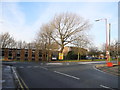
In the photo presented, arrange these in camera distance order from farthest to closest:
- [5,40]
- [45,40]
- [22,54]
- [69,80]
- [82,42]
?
[5,40]
[22,54]
[45,40]
[82,42]
[69,80]

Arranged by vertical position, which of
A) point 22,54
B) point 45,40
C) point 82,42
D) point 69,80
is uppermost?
point 45,40

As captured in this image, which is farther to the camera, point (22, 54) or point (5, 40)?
point (5, 40)

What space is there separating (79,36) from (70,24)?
4129 millimetres

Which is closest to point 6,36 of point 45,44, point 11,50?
point 11,50

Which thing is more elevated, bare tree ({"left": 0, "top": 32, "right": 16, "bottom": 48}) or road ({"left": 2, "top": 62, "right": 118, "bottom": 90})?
bare tree ({"left": 0, "top": 32, "right": 16, "bottom": 48})

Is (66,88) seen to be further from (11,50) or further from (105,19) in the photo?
(11,50)

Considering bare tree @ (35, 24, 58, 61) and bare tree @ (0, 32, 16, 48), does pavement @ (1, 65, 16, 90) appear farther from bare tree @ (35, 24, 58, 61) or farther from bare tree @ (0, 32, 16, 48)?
bare tree @ (0, 32, 16, 48)

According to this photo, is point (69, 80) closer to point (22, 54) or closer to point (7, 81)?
point (7, 81)

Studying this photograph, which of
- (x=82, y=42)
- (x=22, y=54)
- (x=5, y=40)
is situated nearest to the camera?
(x=82, y=42)

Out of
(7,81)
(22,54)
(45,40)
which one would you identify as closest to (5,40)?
(22,54)

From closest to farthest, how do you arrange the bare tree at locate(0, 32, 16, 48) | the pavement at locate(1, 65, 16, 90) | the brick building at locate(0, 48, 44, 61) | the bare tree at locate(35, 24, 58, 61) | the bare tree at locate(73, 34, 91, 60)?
the pavement at locate(1, 65, 16, 90)
the bare tree at locate(73, 34, 91, 60)
the bare tree at locate(35, 24, 58, 61)
the brick building at locate(0, 48, 44, 61)
the bare tree at locate(0, 32, 16, 48)

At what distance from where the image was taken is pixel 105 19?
22.9m

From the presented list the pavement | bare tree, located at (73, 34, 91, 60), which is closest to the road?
Result: the pavement

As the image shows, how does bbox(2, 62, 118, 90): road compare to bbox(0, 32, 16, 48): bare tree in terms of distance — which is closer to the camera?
bbox(2, 62, 118, 90): road
